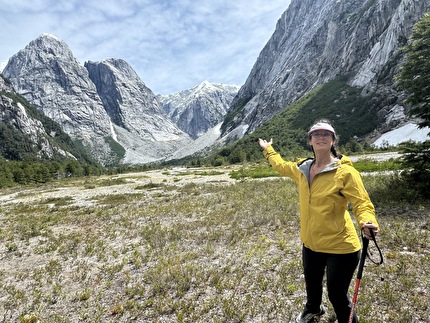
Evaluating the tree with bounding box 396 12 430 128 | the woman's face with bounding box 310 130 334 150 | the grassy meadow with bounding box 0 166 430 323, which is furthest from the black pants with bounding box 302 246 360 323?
the tree with bounding box 396 12 430 128

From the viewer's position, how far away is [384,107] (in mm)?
112062

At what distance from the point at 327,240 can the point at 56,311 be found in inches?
299

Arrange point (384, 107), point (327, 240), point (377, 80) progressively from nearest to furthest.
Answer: point (327, 240), point (384, 107), point (377, 80)

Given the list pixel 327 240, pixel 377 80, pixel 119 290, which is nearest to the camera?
pixel 327 240

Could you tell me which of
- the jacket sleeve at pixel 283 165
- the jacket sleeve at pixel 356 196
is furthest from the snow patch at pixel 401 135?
the jacket sleeve at pixel 356 196

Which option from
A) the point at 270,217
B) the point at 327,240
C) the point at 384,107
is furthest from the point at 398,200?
the point at 384,107

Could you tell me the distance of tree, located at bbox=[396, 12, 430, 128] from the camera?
13.9 meters

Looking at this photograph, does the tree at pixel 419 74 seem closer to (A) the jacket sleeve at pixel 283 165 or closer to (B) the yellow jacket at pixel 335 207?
(A) the jacket sleeve at pixel 283 165

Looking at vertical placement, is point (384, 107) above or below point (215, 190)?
above

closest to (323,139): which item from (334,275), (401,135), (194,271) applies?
(334,275)

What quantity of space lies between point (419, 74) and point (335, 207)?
14316 mm

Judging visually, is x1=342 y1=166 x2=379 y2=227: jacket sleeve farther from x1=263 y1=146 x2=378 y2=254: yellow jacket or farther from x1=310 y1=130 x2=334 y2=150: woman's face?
x1=310 y1=130 x2=334 y2=150: woman's face

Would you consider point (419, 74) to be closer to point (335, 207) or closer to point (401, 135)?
point (335, 207)

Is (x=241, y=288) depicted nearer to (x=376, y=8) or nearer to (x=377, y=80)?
(x=377, y=80)
